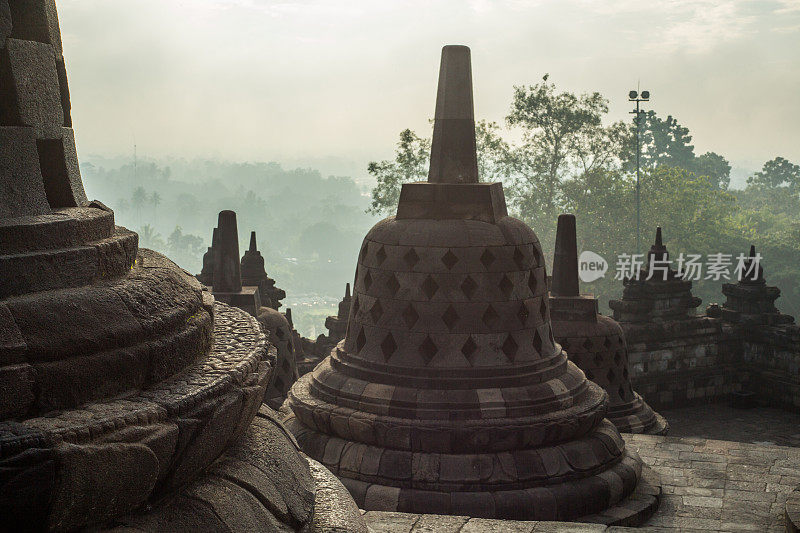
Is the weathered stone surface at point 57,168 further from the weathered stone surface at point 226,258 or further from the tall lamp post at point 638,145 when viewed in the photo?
the tall lamp post at point 638,145

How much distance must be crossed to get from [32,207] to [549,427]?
5475 mm

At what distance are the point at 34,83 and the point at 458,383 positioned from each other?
16.9 ft

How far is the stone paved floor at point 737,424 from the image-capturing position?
14594mm

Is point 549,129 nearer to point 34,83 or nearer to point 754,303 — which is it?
point 754,303

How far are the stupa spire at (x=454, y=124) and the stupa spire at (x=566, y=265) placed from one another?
3.48 meters

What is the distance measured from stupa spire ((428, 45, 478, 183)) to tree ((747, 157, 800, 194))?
7324cm

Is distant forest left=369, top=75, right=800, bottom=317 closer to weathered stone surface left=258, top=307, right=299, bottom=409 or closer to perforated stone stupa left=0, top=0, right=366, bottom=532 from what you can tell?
weathered stone surface left=258, top=307, right=299, bottom=409

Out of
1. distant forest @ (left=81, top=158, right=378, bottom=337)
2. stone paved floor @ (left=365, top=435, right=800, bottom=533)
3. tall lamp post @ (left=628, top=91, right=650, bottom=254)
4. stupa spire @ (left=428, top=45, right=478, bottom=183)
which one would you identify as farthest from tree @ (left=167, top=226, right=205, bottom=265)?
stupa spire @ (left=428, top=45, right=478, bottom=183)

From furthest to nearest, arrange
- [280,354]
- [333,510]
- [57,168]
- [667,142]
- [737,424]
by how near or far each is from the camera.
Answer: [667,142]
[737,424]
[280,354]
[333,510]
[57,168]

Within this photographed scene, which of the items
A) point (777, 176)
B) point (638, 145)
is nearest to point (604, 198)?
point (638, 145)

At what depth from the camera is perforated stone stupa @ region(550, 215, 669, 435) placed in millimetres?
11031

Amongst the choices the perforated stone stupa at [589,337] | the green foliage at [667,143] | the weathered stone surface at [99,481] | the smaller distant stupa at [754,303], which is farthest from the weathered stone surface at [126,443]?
the green foliage at [667,143]

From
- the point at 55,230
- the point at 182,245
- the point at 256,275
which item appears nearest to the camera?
the point at 55,230

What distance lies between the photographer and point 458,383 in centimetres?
750
